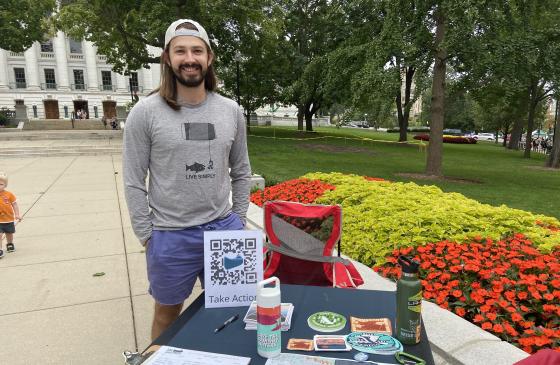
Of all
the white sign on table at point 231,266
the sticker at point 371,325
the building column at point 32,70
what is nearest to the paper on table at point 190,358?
the white sign on table at point 231,266

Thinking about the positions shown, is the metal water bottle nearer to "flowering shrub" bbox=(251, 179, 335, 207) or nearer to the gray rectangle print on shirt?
the gray rectangle print on shirt

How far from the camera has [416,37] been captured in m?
10.5

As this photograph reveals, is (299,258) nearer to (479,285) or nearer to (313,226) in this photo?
(313,226)

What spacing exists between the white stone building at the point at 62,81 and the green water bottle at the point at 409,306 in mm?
51736

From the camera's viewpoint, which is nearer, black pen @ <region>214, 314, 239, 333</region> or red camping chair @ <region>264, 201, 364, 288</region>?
black pen @ <region>214, 314, 239, 333</region>

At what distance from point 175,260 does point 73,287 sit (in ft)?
7.98

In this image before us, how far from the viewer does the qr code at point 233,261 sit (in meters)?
2.18

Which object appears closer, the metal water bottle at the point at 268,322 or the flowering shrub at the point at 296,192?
the metal water bottle at the point at 268,322

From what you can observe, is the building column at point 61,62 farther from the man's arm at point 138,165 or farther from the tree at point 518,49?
the man's arm at point 138,165

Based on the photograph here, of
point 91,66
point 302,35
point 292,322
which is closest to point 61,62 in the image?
point 91,66

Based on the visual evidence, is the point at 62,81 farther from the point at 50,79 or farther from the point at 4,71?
the point at 4,71

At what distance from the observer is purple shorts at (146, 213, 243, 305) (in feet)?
7.38

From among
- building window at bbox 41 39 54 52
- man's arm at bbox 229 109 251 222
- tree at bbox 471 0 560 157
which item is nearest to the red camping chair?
Answer: man's arm at bbox 229 109 251 222

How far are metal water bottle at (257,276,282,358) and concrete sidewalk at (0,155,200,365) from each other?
1.77 m
